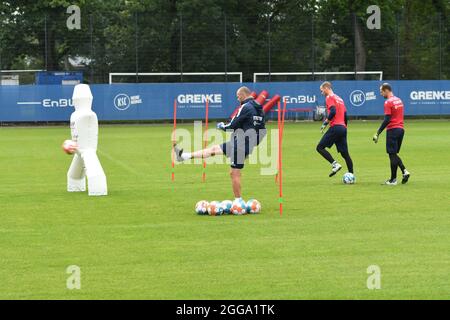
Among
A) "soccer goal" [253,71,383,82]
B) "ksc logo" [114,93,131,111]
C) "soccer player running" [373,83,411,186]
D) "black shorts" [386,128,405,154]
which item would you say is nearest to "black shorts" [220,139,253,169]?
"soccer player running" [373,83,411,186]

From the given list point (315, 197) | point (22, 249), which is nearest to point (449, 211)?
point (315, 197)

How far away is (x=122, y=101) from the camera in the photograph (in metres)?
51.3

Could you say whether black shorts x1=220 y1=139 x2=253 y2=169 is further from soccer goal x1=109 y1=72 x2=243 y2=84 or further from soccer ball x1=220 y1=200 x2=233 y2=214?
soccer goal x1=109 y1=72 x2=243 y2=84

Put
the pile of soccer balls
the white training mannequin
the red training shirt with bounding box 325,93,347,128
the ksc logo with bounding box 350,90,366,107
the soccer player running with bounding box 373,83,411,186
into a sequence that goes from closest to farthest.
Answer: the pile of soccer balls < the white training mannequin < the soccer player running with bounding box 373,83,411,186 < the red training shirt with bounding box 325,93,347,128 < the ksc logo with bounding box 350,90,366,107

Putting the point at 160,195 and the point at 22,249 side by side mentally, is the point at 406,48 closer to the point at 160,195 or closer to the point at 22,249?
the point at 160,195

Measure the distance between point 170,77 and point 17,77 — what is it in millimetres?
7659

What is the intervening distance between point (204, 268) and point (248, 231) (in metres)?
3.02

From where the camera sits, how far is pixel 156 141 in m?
39.1

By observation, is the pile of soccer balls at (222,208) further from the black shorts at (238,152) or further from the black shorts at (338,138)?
the black shorts at (338,138)

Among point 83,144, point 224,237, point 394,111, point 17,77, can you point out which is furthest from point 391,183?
point 17,77

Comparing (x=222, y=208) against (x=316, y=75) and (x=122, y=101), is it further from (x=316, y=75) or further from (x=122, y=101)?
(x=316, y=75)

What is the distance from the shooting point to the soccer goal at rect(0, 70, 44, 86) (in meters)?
51.5

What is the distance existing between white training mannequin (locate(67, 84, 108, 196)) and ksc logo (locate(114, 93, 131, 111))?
29880 millimetres

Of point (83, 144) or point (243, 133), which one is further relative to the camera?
point (83, 144)
